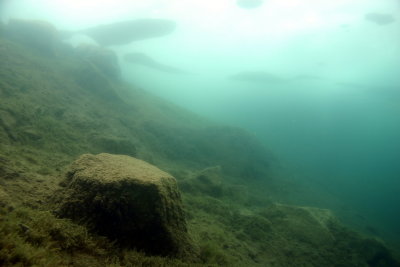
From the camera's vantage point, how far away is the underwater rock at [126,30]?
123ft

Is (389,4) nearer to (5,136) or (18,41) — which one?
(5,136)

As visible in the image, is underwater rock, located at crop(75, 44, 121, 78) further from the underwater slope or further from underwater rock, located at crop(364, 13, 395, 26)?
underwater rock, located at crop(364, 13, 395, 26)

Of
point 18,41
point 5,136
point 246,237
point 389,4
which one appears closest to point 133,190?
point 246,237

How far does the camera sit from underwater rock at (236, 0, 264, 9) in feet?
117

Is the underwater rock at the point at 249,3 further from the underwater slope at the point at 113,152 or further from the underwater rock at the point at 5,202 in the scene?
the underwater rock at the point at 5,202

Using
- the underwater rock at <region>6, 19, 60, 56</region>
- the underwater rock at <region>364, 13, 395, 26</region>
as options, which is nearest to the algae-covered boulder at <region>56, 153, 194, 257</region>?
the underwater rock at <region>6, 19, 60, 56</region>

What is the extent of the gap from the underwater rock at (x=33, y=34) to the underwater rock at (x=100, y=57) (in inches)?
168

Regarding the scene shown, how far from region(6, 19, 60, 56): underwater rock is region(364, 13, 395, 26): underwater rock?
138ft

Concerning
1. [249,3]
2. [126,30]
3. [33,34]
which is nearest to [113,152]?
[33,34]

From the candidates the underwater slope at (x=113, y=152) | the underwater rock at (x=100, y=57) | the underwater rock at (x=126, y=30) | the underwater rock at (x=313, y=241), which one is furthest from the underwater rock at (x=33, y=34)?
the underwater rock at (x=313, y=241)

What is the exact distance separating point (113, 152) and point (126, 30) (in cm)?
3397

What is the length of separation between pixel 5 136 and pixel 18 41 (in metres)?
19.5

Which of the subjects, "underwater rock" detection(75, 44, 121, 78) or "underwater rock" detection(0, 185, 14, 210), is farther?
"underwater rock" detection(75, 44, 121, 78)

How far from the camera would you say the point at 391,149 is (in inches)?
6919
